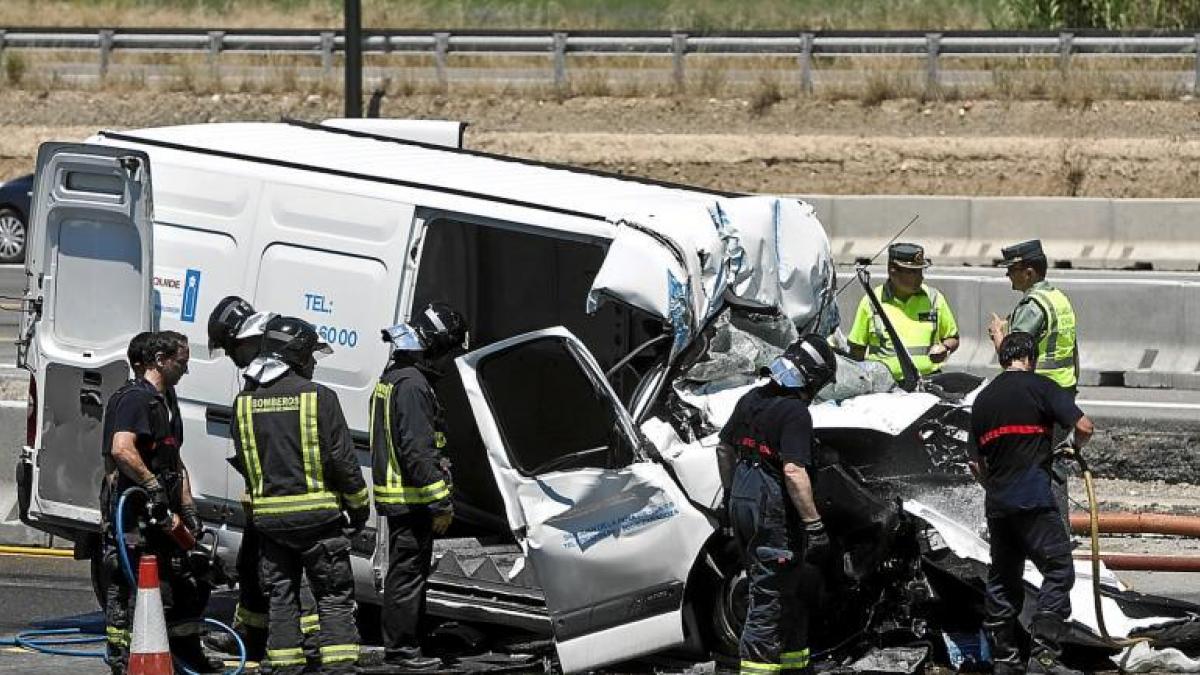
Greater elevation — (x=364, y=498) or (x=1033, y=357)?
(x=1033, y=357)

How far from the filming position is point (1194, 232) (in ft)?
73.4

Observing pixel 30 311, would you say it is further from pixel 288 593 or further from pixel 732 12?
pixel 732 12

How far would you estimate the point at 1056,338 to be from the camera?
10305 mm

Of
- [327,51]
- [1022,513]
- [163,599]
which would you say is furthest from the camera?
[327,51]

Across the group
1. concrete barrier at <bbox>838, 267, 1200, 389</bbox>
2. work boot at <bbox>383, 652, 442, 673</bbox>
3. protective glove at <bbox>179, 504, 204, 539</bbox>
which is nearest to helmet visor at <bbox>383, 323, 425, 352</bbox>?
protective glove at <bbox>179, 504, 204, 539</bbox>

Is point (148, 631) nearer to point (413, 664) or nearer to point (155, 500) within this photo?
point (155, 500)

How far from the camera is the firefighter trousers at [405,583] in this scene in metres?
9.05

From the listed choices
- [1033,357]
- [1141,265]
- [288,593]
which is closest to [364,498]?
[288,593]

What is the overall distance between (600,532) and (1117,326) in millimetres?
8390

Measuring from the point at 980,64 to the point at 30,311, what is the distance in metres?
23.3

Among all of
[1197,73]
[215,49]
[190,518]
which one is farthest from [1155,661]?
[215,49]

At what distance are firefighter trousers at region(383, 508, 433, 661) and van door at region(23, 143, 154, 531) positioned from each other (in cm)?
165

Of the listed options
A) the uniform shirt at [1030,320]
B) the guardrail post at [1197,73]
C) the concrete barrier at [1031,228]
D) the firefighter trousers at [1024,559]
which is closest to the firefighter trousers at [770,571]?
the firefighter trousers at [1024,559]

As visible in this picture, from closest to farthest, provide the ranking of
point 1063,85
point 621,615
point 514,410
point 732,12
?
point 621,615, point 514,410, point 1063,85, point 732,12
